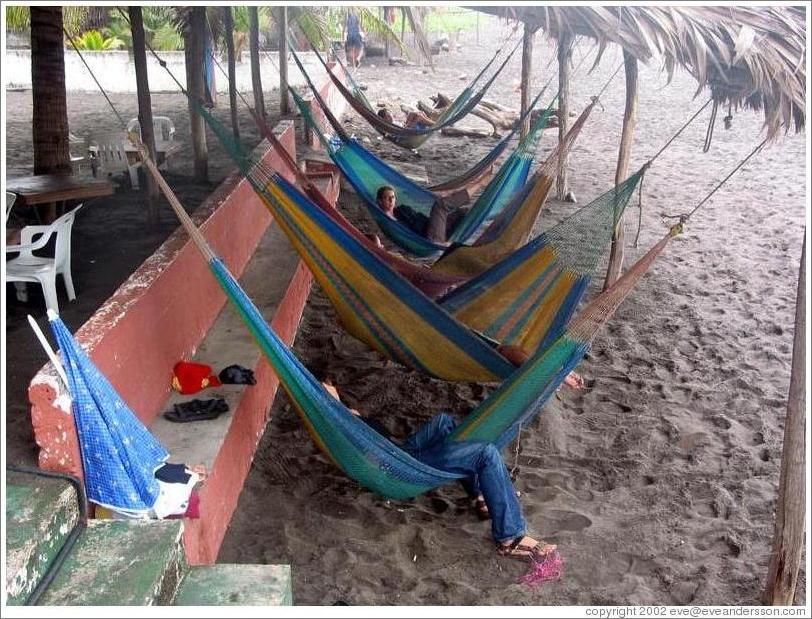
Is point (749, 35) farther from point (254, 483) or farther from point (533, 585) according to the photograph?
point (254, 483)

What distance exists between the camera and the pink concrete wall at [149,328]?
1.51 m

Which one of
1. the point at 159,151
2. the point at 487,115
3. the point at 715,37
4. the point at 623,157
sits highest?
the point at 715,37

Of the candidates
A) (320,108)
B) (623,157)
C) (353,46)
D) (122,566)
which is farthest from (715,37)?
(353,46)

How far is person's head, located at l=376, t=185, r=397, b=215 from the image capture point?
3.90m

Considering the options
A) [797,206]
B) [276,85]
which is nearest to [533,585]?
[797,206]

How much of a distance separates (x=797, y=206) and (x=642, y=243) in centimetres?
133

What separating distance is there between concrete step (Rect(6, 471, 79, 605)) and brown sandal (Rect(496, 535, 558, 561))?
40.9 inches

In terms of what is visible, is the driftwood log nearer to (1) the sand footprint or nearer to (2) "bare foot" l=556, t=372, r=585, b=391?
(2) "bare foot" l=556, t=372, r=585, b=391

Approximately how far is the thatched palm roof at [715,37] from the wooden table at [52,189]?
1787 millimetres

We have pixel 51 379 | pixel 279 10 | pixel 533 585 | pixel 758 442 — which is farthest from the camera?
pixel 279 10

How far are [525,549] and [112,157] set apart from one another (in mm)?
3536

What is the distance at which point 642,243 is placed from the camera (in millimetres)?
4293

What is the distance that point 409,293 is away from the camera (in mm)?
2430

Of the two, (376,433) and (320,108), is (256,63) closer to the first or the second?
(320,108)
